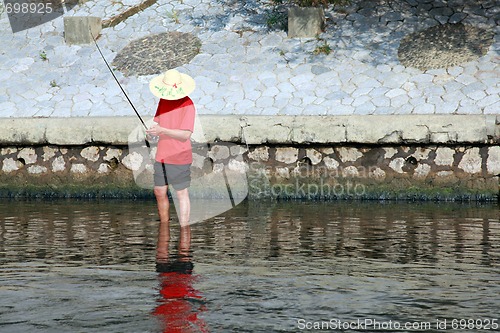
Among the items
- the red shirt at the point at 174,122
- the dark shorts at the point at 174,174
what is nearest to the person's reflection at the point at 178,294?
the dark shorts at the point at 174,174

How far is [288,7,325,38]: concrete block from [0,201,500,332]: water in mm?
4138

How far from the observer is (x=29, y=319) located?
575 cm

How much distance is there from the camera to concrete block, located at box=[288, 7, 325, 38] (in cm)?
1472

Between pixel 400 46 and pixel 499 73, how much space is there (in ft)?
5.22

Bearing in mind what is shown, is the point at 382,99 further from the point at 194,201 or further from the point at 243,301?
the point at 243,301

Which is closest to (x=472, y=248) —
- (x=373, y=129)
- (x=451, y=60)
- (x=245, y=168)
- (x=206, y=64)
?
(x=373, y=129)

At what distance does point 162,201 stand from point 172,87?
1.20 metres

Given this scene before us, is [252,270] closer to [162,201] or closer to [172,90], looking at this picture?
[172,90]

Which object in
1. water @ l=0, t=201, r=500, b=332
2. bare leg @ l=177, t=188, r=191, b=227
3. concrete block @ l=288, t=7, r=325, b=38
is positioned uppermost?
concrete block @ l=288, t=7, r=325, b=38

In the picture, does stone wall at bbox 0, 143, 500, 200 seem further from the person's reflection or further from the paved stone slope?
the person's reflection

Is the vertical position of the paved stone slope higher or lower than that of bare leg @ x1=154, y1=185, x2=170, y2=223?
higher

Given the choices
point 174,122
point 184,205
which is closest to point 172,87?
point 174,122

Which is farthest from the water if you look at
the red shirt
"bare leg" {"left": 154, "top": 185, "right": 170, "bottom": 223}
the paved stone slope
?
the paved stone slope

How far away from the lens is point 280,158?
1242cm
